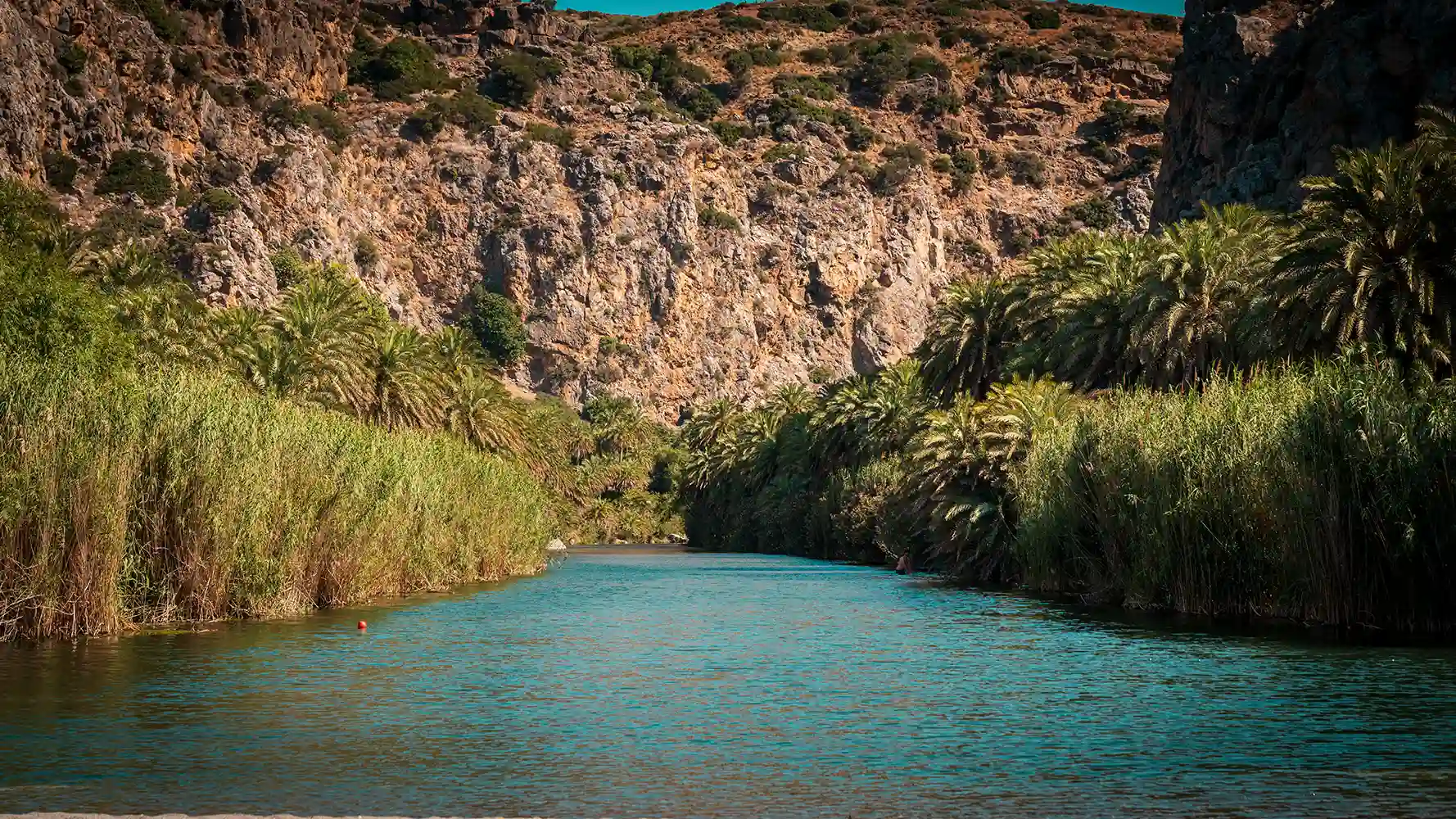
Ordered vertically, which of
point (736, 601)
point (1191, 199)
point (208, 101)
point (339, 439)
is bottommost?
point (736, 601)

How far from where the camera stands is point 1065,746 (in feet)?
57.9

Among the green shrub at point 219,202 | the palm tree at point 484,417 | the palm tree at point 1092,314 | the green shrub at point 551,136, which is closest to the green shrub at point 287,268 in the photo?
the green shrub at point 219,202

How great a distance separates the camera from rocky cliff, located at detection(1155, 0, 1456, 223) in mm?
72000

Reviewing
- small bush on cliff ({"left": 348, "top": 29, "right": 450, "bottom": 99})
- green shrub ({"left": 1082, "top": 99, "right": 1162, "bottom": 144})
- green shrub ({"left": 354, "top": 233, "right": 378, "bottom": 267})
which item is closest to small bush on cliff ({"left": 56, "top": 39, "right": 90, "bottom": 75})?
green shrub ({"left": 354, "top": 233, "right": 378, "bottom": 267})

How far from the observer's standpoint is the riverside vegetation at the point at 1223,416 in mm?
29500

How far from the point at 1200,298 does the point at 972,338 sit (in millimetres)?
17436

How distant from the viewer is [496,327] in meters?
148

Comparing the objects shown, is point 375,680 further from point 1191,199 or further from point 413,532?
point 1191,199

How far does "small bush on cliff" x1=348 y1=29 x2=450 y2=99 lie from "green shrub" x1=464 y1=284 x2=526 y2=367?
29.9 metres

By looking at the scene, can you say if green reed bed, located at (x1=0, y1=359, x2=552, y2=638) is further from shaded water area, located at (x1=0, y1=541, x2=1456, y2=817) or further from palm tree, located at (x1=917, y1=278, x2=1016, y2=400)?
palm tree, located at (x1=917, y1=278, x2=1016, y2=400)

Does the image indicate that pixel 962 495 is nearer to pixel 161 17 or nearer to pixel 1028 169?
pixel 161 17

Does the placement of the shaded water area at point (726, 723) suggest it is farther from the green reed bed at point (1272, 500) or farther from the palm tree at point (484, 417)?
the palm tree at point (484, 417)

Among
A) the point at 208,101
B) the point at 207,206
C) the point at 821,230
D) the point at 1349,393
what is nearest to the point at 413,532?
the point at 1349,393

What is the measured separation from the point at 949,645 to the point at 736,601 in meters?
16.8
